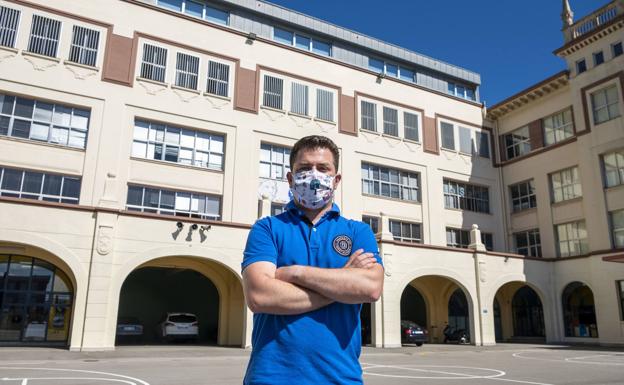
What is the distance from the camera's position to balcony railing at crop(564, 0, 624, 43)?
96.1 feet

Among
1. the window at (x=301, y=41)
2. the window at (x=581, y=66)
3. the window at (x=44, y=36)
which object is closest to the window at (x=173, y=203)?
the window at (x=44, y=36)

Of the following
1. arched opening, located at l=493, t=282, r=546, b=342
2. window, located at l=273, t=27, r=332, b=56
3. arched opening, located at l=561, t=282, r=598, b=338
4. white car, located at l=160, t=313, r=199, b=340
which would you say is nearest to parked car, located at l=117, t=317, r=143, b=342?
white car, located at l=160, t=313, r=199, b=340

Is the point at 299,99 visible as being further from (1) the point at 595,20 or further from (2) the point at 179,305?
(1) the point at 595,20

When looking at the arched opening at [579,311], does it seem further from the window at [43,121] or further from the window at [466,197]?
the window at [43,121]

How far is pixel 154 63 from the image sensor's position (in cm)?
2586

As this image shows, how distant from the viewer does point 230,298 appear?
81.5ft

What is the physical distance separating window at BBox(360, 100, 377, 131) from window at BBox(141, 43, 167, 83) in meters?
12.4

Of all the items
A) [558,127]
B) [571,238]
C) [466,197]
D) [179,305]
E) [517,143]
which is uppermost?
[558,127]

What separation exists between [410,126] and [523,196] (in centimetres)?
949

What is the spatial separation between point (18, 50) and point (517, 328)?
3357cm

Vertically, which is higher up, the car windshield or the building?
the building

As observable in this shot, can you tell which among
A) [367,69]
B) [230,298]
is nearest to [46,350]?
[230,298]

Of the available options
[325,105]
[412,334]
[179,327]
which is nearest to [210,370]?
[179,327]

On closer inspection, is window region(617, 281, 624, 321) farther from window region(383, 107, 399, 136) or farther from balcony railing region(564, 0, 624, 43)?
window region(383, 107, 399, 136)
